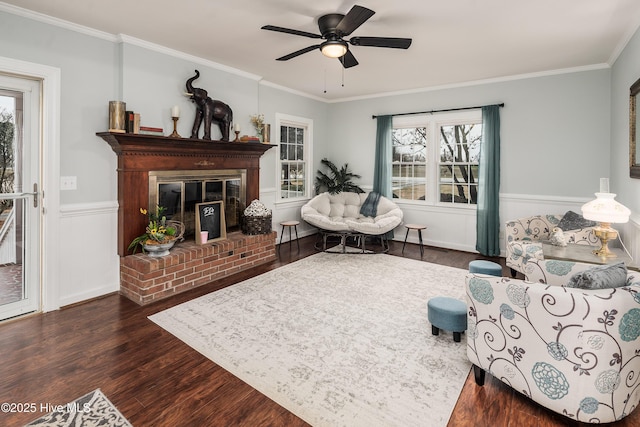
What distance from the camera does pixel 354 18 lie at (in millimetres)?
2559

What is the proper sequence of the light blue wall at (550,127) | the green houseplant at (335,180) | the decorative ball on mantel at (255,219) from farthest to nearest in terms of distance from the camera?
1. the green houseplant at (335,180)
2. the decorative ball on mantel at (255,219)
3. the light blue wall at (550,127)

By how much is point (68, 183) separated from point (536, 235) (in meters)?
5.32

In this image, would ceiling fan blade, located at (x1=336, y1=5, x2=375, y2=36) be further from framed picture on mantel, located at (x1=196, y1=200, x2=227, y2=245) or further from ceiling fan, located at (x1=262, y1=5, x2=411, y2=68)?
framed picture on mantel, located at (x1=196, y1=200, x2=227, y2=245)

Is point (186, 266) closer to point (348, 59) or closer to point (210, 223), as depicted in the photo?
point (210, 223)

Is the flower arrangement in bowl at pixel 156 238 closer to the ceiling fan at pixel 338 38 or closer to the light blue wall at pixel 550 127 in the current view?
the ceiling fan at pixel 338 38

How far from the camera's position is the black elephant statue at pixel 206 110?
4.20 metres

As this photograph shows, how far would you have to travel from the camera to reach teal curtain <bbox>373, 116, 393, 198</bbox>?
20.4ft

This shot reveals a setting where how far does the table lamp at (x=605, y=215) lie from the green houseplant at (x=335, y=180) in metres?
3.98

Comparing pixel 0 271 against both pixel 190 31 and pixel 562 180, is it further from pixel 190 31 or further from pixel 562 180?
pixel 562 180

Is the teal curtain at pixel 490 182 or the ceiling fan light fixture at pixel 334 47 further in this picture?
the teal curtain at pixel 490 182

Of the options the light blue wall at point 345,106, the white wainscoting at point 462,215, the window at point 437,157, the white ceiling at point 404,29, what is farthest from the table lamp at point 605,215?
the window at point 437,157

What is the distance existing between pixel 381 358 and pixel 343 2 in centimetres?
281

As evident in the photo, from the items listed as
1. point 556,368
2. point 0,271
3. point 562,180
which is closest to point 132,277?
point 0,271

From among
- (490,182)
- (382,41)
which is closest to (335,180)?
(490,182)
